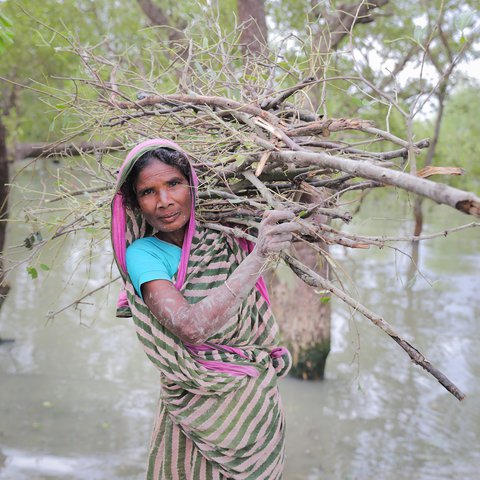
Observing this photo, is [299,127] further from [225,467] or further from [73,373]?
[73,373]

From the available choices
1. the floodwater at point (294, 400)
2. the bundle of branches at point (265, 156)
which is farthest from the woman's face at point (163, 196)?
the floodwater at point (294, 400)

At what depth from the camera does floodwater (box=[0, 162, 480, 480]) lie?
391 centimetres

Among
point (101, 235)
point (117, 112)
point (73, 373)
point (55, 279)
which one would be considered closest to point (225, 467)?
point (101, 235)

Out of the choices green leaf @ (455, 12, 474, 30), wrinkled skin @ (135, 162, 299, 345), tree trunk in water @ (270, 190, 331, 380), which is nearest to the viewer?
green leaf @ (455, 12, 474, 30)

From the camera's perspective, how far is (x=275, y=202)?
168cm

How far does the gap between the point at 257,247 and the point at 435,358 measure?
5.12m

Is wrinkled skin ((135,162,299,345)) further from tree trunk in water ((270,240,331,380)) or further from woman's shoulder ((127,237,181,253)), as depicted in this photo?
tree trunk in water ((270,240,331,380))

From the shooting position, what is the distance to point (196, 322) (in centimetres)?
162

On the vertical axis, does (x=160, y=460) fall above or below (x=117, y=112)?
below

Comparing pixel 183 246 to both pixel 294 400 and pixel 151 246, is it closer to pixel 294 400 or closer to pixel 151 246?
pixel 151 246

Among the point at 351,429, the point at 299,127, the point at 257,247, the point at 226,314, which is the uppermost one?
the point at 299,127

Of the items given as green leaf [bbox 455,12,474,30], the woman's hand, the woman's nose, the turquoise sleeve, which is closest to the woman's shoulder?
the turquoise sleeve

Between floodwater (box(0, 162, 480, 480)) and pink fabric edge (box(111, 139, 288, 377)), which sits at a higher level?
pink fabric edge (box(111, 139, 288, 377))

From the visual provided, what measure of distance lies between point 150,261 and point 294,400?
3.68 meters
